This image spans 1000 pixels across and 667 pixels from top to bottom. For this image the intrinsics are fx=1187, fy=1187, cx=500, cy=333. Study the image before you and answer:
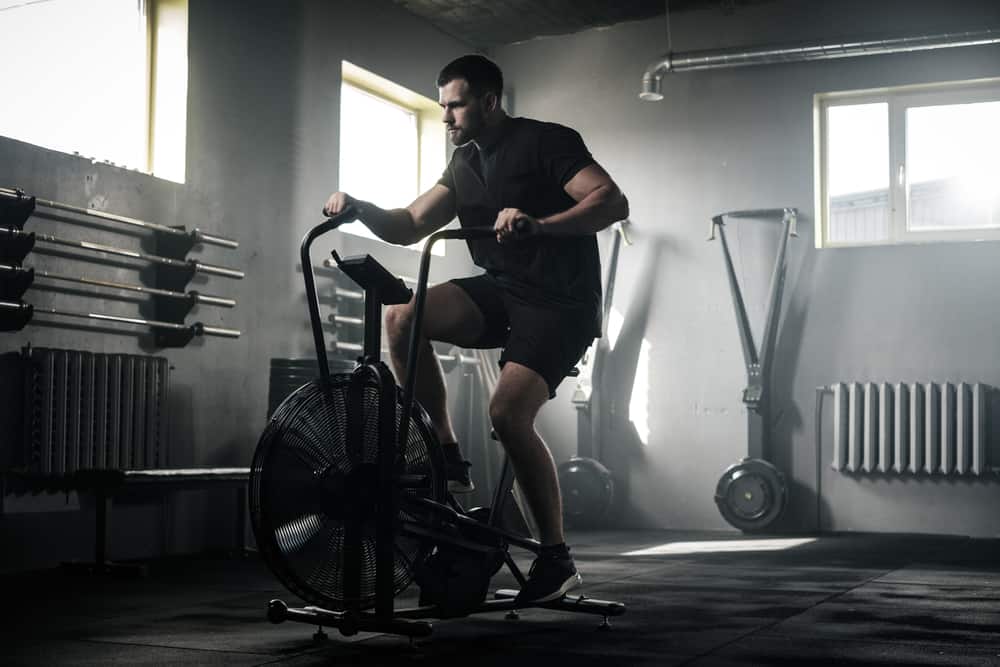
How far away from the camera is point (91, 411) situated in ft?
14.6

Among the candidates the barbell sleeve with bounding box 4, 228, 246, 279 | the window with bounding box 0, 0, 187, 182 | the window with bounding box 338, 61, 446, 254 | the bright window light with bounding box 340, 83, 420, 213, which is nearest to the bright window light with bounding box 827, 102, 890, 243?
the window with bounding box 338, 61, 446, 254

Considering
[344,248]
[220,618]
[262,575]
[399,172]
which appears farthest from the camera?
[399,172]

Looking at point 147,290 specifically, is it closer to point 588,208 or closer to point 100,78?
point 100,78

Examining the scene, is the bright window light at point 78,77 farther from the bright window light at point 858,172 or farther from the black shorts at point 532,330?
the bright window light at point 858,172

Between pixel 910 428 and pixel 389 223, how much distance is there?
170 inches

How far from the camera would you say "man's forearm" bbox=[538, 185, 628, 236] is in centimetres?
272

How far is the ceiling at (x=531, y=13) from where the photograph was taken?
694 cm

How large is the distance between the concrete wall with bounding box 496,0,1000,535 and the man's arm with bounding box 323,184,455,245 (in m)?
4.09

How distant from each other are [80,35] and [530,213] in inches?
108

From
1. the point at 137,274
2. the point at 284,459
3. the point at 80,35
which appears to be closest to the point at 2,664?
the point at 284,459

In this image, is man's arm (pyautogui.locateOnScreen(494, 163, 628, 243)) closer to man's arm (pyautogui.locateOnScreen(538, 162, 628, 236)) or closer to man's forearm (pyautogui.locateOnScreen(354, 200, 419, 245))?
man's arm (pyautogui.locateOnScreen(538, 162, 628, 236))

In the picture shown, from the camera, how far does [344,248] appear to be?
6262 millimetres

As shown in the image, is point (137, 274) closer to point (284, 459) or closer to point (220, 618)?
point (220, 618)

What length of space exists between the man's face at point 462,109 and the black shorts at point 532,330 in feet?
1.21
